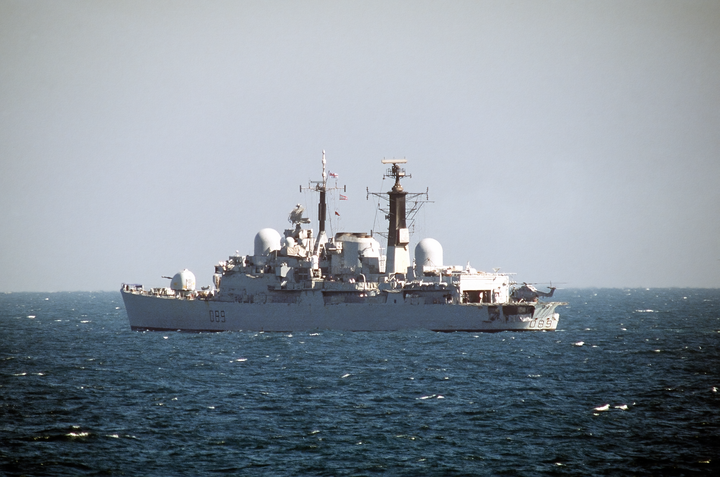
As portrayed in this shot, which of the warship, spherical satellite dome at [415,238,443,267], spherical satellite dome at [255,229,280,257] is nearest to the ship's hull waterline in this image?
the warship

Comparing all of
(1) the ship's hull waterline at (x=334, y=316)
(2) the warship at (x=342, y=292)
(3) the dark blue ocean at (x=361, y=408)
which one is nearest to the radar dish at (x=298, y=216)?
(2) the warship at (x=342, y=292)

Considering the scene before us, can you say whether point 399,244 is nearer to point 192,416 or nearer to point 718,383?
point 718,383

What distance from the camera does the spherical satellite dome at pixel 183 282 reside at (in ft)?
195

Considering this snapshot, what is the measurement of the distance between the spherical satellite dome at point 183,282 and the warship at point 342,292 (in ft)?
0.24

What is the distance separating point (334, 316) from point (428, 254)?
787 centimetres

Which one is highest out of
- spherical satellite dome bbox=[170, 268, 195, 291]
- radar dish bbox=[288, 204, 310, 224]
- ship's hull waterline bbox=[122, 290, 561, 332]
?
radar dish bbox=[288, 204, 310, 224]

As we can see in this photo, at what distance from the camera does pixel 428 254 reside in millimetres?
54875

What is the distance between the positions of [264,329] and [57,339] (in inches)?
589

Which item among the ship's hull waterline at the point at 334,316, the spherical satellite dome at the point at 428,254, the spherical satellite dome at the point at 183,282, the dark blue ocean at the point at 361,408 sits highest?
the spherical satellite dome at the point at 428,254

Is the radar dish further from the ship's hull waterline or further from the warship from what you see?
the ship's hull waterline

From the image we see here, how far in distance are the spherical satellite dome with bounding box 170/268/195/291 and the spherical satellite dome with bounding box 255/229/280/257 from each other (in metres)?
5.98

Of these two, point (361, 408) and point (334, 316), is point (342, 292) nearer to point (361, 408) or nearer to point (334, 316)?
point (334, 316)

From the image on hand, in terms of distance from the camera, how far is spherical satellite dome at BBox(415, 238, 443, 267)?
5472 centimetres

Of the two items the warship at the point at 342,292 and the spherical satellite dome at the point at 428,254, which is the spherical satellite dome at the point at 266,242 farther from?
the spherical satellite dome at the point at 428,254
